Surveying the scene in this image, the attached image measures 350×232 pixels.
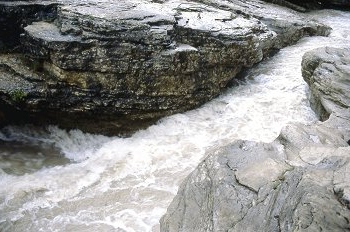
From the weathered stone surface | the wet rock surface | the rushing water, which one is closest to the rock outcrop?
the rushing water

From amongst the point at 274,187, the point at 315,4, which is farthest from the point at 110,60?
the point at 315,4

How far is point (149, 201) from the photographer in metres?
7.21

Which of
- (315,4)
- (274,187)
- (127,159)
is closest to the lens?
(274,187)

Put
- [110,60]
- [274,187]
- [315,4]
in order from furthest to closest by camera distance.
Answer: [315,4], [110,60], [274,187]

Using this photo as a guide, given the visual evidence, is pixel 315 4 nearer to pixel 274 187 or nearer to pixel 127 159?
pixel 127 159

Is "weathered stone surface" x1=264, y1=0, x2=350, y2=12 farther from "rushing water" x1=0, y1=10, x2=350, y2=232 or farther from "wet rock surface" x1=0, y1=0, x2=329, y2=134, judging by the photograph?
"wet rock surface" x1=0, y1=0, x2=329, y2=134

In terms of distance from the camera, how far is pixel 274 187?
4.64 m

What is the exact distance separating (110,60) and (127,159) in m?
2.54

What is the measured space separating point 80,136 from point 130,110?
1694 millimetres

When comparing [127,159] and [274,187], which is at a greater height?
[274,187]

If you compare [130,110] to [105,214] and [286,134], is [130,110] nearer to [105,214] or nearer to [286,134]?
[105,214]

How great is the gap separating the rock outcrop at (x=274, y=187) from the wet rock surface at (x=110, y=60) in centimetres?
421

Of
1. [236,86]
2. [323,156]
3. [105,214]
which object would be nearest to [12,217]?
[105,214]

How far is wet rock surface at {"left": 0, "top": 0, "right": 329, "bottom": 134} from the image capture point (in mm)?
9000
